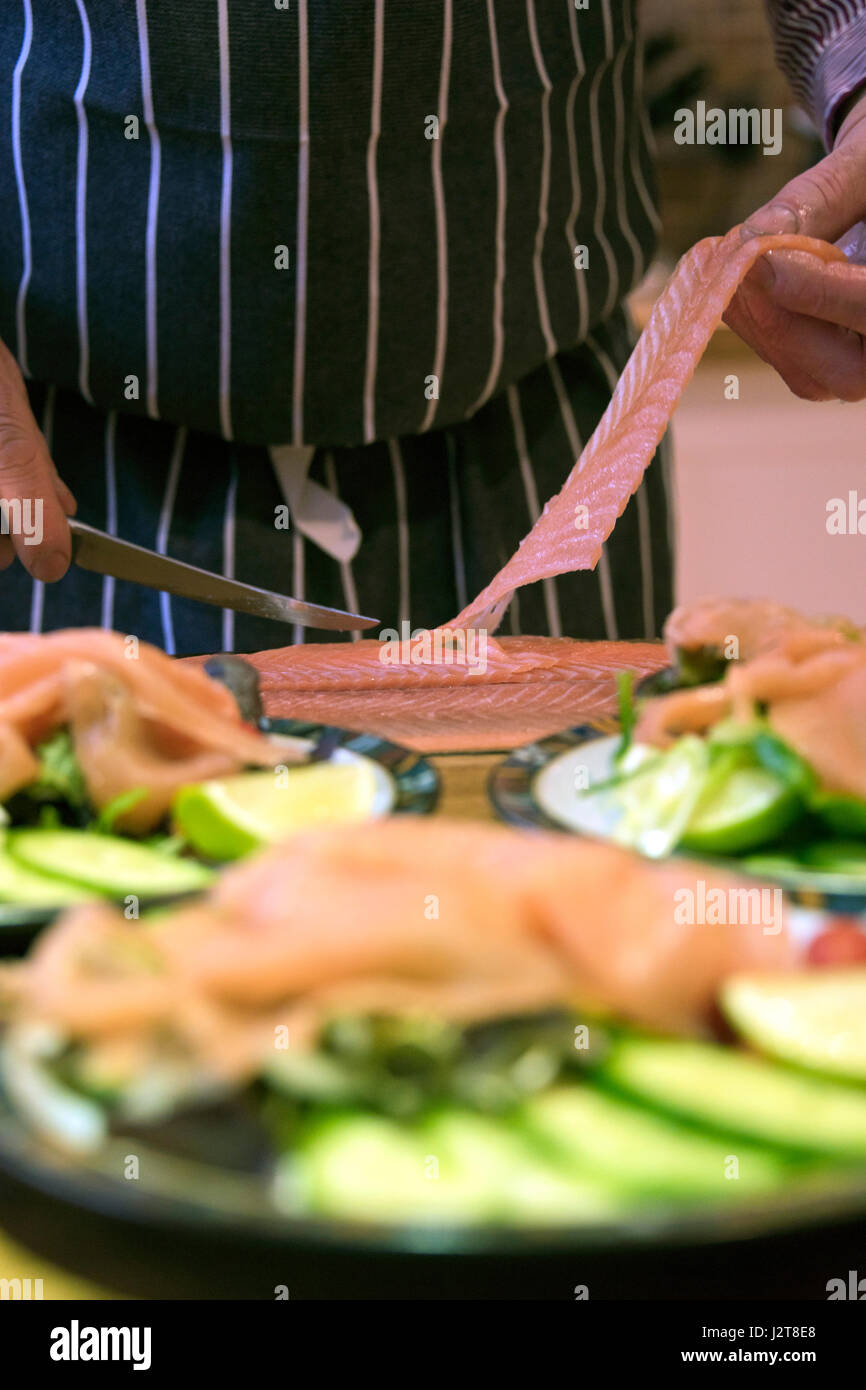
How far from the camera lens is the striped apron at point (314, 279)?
1607 millimetres

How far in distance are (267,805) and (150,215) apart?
0.99 meters

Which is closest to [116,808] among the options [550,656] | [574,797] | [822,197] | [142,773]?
[142,773]

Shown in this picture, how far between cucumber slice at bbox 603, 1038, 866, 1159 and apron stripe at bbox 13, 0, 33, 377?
1.39m

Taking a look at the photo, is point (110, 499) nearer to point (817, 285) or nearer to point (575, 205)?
point (575, 205)

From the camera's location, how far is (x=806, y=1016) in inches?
23.4

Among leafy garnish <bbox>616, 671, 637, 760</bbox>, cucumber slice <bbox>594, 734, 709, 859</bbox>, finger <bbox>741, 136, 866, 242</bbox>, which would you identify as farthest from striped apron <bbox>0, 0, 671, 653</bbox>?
cucumber slice <bbox>594, 734, 709, 859</bbox>

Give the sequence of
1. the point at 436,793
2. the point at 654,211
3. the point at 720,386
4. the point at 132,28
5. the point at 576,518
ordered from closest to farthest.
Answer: the point at 436,793 → the point at 576,518 → the point at 132,28 → the point at 654,211 → the point at 720,386

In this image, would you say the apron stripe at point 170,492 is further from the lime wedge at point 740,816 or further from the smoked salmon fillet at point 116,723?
the lime wedge at point 740,816

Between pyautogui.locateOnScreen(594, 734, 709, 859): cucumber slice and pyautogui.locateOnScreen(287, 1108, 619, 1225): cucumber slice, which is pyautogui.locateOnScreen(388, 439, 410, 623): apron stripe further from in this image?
pyautogui.locateOnScreen(287, 1108, 619, 1225): cucumber slice

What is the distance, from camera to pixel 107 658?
1.01m
